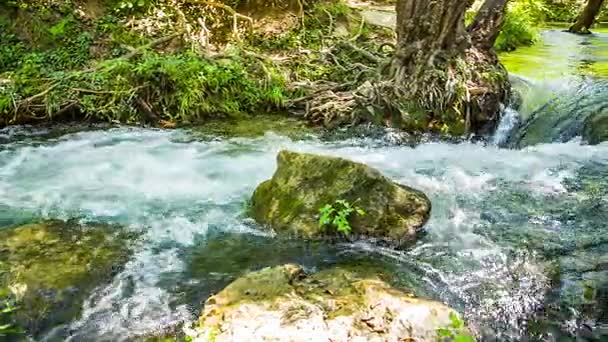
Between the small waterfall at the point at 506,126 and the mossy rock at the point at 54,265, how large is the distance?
4.90 metres

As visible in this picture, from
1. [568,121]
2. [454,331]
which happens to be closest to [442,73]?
[568,121]

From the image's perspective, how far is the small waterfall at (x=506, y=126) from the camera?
7.56 meters

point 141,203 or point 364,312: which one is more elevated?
point 364,312

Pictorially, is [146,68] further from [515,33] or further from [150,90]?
[515,33]

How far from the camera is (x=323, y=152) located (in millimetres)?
6648

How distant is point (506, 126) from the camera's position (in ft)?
25.6

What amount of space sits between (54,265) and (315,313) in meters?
1.88

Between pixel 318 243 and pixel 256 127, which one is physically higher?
pixel 318 243

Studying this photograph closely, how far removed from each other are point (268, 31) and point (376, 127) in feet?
11.9

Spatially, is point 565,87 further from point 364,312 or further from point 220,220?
point 364,312

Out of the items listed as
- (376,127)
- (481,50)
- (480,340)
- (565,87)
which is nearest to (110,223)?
(480,340)

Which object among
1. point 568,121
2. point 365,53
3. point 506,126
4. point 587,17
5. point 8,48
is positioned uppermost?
point 587,17

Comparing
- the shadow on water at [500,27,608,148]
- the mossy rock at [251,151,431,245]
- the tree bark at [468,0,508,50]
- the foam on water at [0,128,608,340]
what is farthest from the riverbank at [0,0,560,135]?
the mossy rock at [251,151,431,245]

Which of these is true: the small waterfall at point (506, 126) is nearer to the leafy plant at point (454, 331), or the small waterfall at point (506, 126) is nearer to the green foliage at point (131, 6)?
the leafy plant at point (454, 331)
